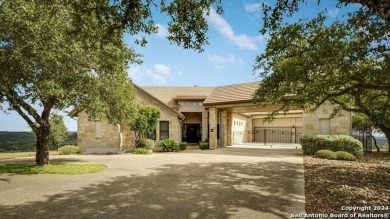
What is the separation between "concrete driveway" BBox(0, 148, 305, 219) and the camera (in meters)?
5.70

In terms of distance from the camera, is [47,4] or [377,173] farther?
[377,173]

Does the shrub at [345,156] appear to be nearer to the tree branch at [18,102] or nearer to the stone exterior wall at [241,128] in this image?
the stone exterior wall at [241,128]

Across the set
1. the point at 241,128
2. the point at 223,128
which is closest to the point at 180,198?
the point at 223,128

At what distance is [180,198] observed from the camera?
6855mm

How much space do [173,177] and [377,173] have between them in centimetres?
794

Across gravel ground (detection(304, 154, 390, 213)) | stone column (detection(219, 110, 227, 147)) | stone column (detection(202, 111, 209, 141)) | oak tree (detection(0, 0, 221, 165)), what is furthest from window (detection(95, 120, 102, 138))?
gravel ground (detection(304, 154, 390, 213))

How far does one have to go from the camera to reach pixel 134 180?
30.5 feet

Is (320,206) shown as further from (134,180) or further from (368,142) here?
(368,142)

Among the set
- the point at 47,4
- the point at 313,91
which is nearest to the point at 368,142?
the point at 313,91

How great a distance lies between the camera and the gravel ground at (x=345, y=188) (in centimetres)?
593

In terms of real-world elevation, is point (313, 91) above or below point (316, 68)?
below

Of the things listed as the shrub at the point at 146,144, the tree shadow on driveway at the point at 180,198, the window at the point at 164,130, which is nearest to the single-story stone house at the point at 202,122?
the window at the point at 164,130

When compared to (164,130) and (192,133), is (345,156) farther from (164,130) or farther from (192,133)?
(192,133)

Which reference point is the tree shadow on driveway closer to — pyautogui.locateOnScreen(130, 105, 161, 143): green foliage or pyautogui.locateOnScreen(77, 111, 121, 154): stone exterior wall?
pyautogui.locateOnScreen(130, 105, 161, 143): green foliage
